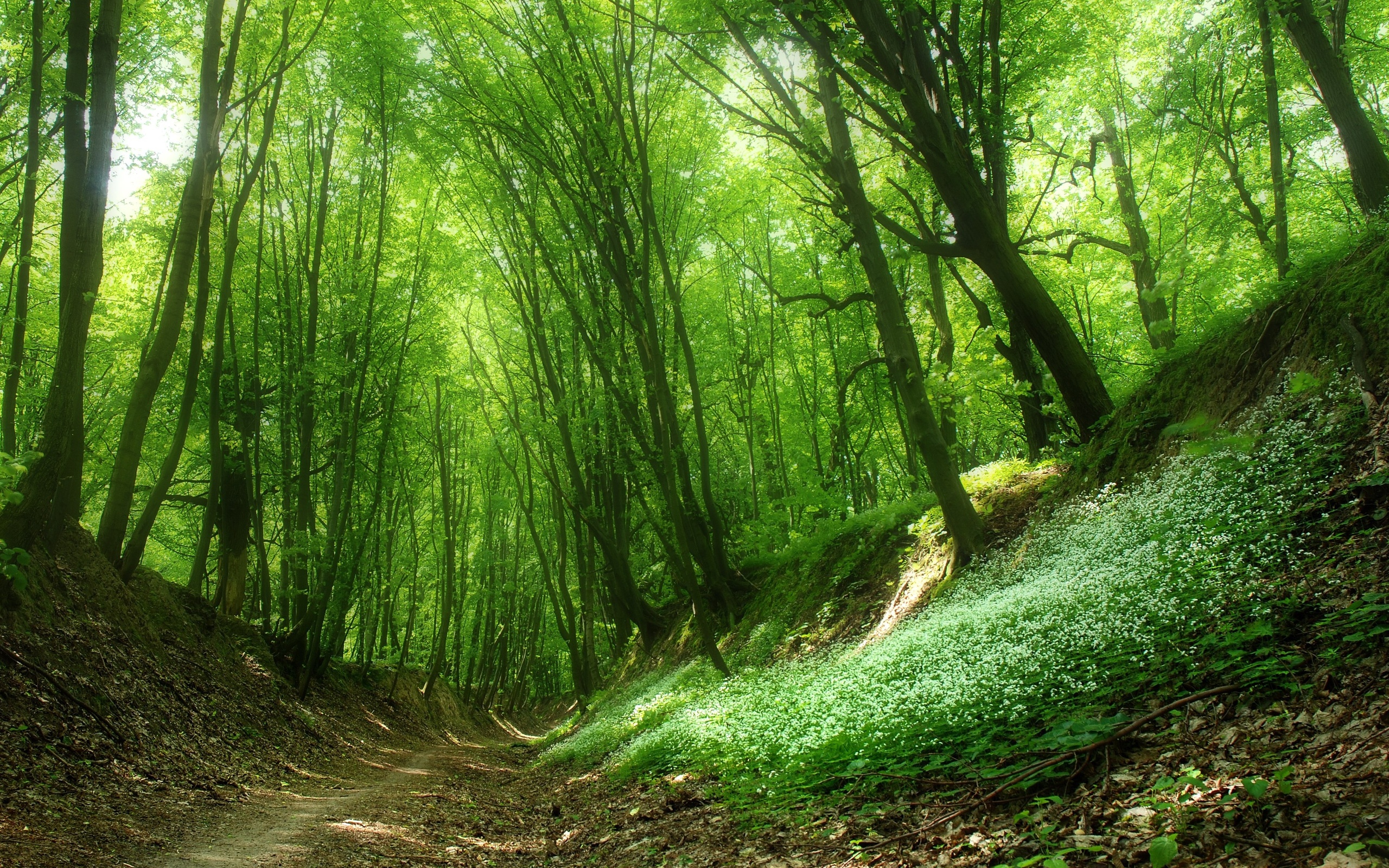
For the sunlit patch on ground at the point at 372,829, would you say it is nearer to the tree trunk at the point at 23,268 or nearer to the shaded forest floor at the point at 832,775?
the shaded forest floor at the point at 832,775

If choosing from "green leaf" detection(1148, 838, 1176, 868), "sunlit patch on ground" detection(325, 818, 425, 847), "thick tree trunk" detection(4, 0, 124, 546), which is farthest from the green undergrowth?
"thick tree trunk" detection(4, 0, 124, 546)

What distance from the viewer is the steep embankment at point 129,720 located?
4703mm

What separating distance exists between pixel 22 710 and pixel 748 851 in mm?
6160

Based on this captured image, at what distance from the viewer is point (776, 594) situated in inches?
473

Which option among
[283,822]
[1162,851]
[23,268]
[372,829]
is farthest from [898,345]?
[23,268]

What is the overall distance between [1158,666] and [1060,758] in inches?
37.0

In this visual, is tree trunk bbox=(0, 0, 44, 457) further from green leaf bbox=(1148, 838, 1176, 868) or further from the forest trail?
green leaf bbox=(1148, 838, 1176, 868)

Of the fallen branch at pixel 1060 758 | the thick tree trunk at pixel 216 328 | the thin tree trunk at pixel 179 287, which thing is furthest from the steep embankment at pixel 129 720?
the fallen branch at pixel 1060 758

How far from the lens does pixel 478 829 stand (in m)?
5.95

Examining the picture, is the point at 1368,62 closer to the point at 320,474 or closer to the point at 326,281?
the point at 326,281

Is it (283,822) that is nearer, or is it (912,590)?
(283,822)

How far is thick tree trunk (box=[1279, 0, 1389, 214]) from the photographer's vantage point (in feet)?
23.6

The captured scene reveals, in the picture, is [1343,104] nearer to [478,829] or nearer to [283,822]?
[478,829]

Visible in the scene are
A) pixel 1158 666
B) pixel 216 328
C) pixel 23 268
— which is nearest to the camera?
pixel 1158 666
